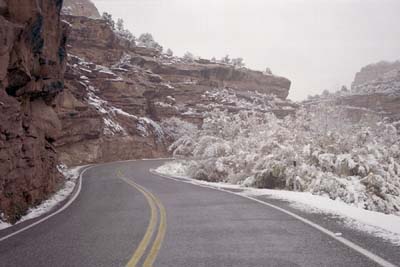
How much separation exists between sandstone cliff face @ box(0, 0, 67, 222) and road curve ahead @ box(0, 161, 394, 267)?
1.77m

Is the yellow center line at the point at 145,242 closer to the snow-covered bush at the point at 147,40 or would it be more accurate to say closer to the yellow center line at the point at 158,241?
the yellow center line at the point at 158,241

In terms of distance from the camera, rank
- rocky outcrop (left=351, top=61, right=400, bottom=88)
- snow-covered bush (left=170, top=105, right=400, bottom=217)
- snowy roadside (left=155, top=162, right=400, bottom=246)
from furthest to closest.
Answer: rocky outcrop (left=351, top=61, right=400, bottom=88), snow-covered bush (left=170, top=105, right=400, bottom=217), snowy roadside (left=155, top=162, right=400, bottom=246)

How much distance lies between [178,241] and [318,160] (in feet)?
39.7

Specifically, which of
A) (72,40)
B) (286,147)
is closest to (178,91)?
(72,40)

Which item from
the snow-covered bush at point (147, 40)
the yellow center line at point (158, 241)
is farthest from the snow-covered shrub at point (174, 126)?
the yellow center line at point (158, 241)

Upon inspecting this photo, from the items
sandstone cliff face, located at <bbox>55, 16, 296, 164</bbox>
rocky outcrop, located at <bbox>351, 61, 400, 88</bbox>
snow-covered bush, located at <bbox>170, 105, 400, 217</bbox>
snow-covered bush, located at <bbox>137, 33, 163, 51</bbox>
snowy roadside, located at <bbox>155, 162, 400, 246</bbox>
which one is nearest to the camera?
snowy roadside, located at <bbox>155, 162, 400, 246</bbox>

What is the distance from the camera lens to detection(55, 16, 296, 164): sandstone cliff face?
4434 centimetres

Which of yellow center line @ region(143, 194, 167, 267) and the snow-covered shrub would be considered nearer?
yellow center line @ region(143, 194, 167, 267)

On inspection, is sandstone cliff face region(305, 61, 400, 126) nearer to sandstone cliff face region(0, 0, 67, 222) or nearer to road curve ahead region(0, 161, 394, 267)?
sandstone cliff face region(0, 0, 67, 222)

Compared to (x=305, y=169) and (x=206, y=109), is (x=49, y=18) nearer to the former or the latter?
(x=305, y=169)

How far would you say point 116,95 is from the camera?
56781mm

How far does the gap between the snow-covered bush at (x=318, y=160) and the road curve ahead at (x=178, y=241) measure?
618 cm

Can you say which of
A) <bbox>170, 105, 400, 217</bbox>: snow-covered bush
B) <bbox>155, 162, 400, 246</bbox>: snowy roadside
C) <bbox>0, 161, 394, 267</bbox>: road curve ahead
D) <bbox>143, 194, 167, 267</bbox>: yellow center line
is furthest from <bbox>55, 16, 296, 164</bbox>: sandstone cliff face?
<bbox>155, 162, 400, 246</bbox>: snowy roadside

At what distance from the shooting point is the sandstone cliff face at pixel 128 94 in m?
44.3
